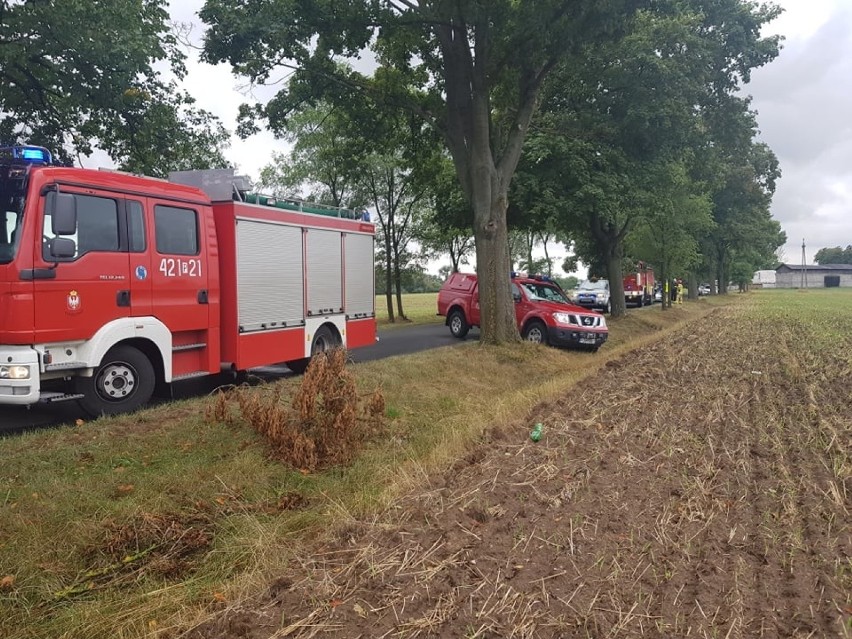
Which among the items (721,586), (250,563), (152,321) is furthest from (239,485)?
(721,586)

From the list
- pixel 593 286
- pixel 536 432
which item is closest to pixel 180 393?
pixel 536 432

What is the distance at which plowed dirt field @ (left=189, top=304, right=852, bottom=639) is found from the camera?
3180 millimetres

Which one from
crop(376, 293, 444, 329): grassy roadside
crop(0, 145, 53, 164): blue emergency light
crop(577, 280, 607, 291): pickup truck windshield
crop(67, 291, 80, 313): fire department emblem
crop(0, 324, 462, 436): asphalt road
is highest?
crop(0, 145, 53, 164): blue emergency light

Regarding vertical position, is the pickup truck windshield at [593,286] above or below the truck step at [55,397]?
above

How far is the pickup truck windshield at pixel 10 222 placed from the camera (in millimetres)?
7020

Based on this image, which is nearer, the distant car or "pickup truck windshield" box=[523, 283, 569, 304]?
"pickup truck windshield" box=[523, 283, 569, 304]

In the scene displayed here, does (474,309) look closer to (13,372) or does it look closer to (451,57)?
(451,57)

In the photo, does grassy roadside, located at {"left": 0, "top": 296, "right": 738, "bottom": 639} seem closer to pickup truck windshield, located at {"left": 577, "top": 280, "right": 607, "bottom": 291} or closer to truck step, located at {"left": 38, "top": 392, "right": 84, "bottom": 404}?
truck step, located at {"left": 38, "top": 392, "right": 84, "bottom": 404}

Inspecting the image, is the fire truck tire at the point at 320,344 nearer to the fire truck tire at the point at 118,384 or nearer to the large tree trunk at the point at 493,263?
the fire truck tire at the point at 118,384

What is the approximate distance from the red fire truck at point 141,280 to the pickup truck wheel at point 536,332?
277 inches

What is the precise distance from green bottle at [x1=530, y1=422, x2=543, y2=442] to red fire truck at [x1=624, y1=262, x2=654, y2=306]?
40.0 meters

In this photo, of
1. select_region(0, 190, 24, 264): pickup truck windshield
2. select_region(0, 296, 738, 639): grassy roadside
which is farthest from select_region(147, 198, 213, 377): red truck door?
select_region(0, 190, 24, 264): pickup truck windshield

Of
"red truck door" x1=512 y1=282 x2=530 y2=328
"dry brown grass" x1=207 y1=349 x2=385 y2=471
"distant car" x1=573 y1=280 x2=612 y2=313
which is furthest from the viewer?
"distant car" x1=573 y1=280 x2=612 y2=313

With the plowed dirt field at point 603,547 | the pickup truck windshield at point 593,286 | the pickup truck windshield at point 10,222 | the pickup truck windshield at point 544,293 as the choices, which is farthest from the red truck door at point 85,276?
the pickup truck windshield at point 593,286
